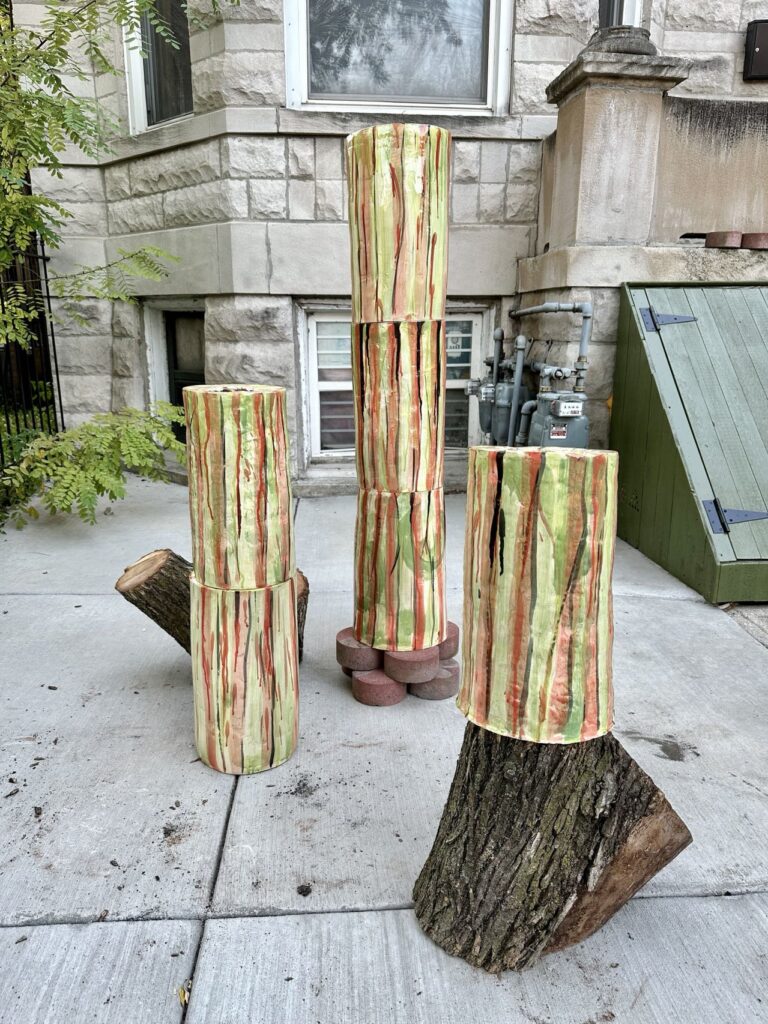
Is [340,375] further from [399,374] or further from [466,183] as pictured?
[399,374]

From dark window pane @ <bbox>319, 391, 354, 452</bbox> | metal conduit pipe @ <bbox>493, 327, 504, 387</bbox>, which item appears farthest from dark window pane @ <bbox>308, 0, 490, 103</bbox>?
dark window pane @ <bbox>319, 391, 354, 452</bbox>

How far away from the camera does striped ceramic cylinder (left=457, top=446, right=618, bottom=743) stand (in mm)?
1612

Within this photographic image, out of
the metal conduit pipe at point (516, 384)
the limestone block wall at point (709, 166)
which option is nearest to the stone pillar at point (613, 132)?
the limestone block wall at point (709, 166)

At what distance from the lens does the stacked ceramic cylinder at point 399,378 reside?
2.70 meters

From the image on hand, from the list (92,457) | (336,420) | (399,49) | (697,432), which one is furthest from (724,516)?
(399,49)

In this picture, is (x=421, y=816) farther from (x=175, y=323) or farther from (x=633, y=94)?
(x=175, y=323)

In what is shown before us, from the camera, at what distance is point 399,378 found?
9.34ft

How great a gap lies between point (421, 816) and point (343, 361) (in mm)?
4226

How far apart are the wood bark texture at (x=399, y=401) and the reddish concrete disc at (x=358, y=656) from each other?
649 millimetres

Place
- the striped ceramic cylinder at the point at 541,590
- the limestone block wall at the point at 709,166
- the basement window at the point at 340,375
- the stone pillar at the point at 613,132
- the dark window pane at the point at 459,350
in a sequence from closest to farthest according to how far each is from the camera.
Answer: the striped ceramic cylinder at the point at 541,590
the stone pillar at the point at 613,132
the limestone block wall at the point at 709,166
the basement window at the point at 340,375
the dark window pane at the point at 459,350

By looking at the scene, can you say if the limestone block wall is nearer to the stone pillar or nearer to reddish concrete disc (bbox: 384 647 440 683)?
the stone pillar

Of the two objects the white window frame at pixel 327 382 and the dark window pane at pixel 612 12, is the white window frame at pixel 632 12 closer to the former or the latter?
the dark window pane at pixel 612 12

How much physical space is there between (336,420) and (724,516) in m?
3.13

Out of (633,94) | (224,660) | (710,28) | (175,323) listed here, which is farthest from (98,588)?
(710,28)
